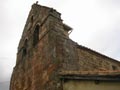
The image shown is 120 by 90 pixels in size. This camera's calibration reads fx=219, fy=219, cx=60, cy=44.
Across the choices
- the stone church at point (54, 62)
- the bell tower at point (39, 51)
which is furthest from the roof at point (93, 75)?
the bell tower at point (39, 51)

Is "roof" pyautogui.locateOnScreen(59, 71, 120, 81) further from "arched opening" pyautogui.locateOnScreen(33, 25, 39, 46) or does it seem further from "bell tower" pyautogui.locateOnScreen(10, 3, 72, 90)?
"arched opening" pyautogui.locateOnScreen(33, 25, 39, 46)

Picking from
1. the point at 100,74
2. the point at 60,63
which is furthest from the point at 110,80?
the point at 60,63

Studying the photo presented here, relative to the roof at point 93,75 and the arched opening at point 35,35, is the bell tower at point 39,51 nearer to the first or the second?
the arched opening at point 35,35

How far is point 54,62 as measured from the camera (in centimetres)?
989

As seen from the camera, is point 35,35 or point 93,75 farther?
point 35,35

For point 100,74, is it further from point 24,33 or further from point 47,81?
point 24,33

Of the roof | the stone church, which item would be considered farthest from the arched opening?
the roof

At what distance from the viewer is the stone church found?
8.12m

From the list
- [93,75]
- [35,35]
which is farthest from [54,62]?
[35,35]

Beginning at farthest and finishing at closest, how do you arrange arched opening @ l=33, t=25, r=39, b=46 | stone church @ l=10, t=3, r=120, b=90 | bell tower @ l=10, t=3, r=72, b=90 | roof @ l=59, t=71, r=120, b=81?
1. arched opening @ l=33, t=25, r=39, b=46
2. bell tower @ l=10, t=3, r=72, b=90
3. stone church @ l=10, t=3, r=120, b=90
4. roof @ l=59, t=71, r=120, b=81

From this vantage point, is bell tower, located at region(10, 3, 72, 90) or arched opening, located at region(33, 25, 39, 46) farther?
arched opening, located at region(33, 25, 39, 46)

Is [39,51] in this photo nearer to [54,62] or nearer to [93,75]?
[54,62]

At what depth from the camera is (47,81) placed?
10.0 meters

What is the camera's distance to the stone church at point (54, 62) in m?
8.12
